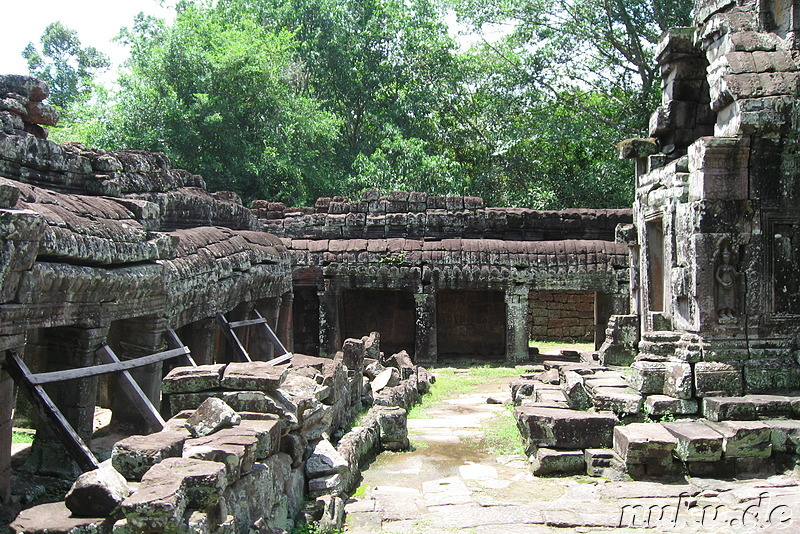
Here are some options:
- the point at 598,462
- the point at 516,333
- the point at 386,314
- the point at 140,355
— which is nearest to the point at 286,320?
the point at 386,314

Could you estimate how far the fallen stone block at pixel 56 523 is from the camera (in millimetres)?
3928

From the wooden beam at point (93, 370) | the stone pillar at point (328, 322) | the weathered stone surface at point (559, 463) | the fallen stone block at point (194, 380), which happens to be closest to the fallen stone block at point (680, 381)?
the weathered stone surface at point (559, 463)

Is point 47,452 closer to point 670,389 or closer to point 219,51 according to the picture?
point 670,389

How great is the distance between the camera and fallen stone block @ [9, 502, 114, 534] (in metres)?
3.93

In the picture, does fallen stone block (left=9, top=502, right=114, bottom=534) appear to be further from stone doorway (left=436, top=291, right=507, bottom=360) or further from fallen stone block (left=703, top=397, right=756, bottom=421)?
stone doorway (left=436, top=291, right=507, bottom=360)

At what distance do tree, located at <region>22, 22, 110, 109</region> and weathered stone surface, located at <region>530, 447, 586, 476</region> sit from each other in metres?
37.6

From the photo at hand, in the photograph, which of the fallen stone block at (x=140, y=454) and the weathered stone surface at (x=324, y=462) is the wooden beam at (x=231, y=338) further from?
Answer: the fallen stone block at (x=140, y=454)

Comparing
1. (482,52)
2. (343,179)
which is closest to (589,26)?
(482,52)

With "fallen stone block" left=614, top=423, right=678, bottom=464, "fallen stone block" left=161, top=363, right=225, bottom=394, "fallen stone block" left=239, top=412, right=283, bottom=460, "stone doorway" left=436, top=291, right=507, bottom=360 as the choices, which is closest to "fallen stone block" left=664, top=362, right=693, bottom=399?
"fallen stone block" left=614, top=423, right=678, bottom=464

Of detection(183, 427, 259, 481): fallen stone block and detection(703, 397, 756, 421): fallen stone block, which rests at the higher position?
detection(183, 427, 259, 481): fallen stone block

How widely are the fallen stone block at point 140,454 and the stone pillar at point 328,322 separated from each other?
38.4 feet

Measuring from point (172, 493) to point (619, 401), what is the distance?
18.6ft

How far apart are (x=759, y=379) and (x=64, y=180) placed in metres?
7.58

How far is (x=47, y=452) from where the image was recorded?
6.05 meters
